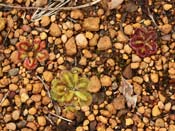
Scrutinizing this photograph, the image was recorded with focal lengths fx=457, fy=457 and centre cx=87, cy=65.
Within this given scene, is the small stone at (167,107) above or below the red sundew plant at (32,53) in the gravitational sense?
below

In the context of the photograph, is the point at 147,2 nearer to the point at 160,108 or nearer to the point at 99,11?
the point at 99,11

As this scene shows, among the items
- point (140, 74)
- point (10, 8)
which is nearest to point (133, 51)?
point (140, 74)

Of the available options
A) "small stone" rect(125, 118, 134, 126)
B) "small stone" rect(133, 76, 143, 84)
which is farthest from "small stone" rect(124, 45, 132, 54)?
"small stone" rect(125, 118, 134, 126)

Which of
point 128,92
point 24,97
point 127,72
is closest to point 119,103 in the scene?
point 128,92

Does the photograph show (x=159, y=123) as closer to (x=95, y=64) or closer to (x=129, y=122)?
(x=129, y=122)

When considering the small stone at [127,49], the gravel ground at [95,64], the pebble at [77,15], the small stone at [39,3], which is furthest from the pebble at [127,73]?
the small stone at [39,3]

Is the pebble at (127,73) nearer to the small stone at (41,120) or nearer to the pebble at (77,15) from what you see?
the pebble at (77,15)
